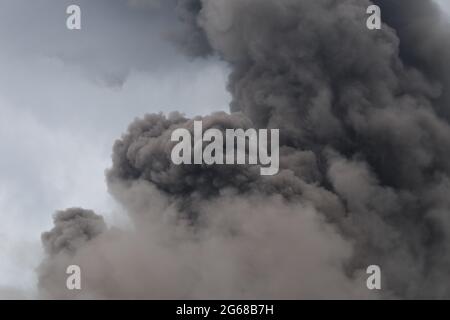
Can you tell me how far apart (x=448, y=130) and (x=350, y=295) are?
44.7 ft

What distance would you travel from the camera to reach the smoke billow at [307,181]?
33.6 metres

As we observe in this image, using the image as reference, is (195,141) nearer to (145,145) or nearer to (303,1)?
(145,145)

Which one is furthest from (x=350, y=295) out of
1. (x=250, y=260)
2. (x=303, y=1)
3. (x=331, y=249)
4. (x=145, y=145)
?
(x=303, y=1)

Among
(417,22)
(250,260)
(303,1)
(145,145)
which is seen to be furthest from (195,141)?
(417,22)

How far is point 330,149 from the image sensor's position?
3822 centimetres

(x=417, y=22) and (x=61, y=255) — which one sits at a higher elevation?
(x=417, y=22)

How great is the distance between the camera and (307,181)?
3697 centimetres

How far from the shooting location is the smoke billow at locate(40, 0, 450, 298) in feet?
110
